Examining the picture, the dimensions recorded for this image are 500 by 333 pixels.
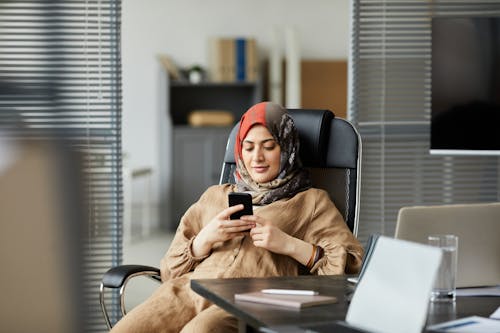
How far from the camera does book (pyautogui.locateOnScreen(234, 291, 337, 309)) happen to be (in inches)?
80.4

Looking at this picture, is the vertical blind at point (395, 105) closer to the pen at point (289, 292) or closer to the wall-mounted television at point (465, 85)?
the wall-mounted television at point (465, 85)

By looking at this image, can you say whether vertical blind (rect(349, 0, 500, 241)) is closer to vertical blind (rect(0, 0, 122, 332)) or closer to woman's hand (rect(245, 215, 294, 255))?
vertical blind (rect(0, 0, 122, 332))

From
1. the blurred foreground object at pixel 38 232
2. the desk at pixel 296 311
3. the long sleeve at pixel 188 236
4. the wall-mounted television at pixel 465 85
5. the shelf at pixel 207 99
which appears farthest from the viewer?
the shelf at pixel 207 99

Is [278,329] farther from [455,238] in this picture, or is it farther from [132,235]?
[132,235]

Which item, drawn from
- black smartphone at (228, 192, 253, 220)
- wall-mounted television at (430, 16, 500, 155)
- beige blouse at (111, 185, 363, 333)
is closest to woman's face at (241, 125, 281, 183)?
beige blouse at (111, 185, 363, 333)

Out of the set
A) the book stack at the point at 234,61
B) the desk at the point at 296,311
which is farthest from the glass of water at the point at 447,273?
the book stack at the point at 234,61

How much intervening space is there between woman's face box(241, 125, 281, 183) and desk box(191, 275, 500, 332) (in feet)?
2.22

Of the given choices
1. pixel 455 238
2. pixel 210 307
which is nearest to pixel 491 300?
pixel 455 238

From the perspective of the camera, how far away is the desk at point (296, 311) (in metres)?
1.95

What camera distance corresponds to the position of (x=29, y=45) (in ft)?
13.1

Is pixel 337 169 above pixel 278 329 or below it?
above

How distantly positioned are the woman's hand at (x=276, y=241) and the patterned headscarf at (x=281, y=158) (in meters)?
0.26

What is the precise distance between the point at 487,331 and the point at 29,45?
2.73 m

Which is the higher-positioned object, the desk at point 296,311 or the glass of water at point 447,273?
the glass of water at point 447,273
